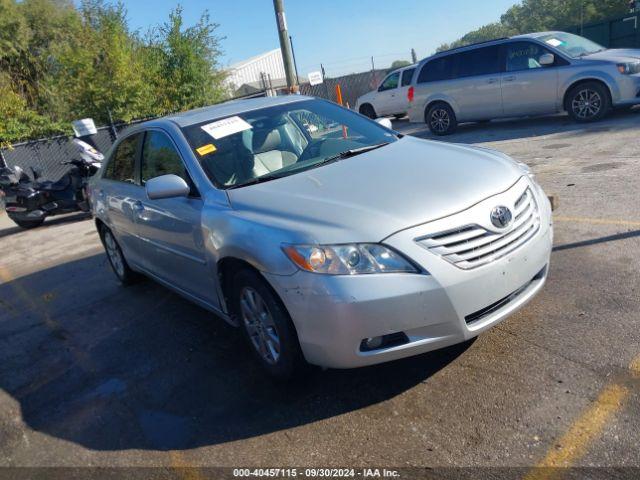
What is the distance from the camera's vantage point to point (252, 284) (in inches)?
129

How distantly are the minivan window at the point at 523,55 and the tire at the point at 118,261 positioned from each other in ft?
27.5

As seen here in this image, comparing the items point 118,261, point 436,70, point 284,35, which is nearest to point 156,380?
point 118,261

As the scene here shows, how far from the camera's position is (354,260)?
2842mm

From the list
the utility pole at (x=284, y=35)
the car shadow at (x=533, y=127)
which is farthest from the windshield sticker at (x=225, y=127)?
the utility pole at (x=284, y=35)

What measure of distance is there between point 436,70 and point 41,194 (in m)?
8.50

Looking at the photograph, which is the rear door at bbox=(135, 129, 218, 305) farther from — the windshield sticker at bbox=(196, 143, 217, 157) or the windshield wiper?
the windshield wiper

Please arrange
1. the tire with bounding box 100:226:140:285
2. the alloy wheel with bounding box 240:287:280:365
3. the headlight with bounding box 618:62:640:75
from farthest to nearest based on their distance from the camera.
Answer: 1. the headlight with bounding box 618:62:640:75
2. the tire with bounding box 100:226:140:285
3. the alloy wheel with bounding box 240:287:280:365

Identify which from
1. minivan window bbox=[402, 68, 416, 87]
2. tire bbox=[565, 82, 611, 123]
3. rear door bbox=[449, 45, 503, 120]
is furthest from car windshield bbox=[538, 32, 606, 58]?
minivan window bbox=[402, 68, 416, 87]

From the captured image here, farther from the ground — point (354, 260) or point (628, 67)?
point (354, 260)

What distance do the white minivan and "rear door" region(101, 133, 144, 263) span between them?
11723 millimetres

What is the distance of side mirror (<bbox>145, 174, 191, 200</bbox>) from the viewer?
12.3 feet

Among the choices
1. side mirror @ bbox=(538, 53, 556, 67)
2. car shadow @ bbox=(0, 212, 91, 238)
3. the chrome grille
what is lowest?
car shadow @ bbox=(0, 212, 91, 238)

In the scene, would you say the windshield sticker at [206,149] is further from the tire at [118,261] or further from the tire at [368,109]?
the tire at [368,109]

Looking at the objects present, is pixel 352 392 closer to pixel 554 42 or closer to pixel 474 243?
pixel 474 243
